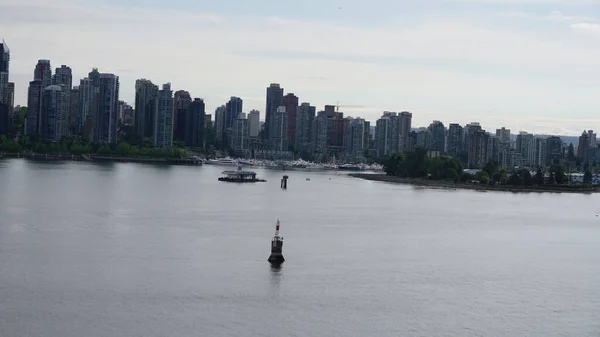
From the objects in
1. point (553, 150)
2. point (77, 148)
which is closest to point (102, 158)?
point (77, 148)

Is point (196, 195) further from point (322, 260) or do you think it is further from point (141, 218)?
point (322, 260)

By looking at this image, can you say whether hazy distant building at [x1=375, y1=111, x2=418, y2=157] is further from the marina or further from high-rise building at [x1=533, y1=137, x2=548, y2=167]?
the marina

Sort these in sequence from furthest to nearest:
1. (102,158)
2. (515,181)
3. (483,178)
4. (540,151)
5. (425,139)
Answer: (425,139) → (540,151) → (102,158) → (483,178) → (515,181)

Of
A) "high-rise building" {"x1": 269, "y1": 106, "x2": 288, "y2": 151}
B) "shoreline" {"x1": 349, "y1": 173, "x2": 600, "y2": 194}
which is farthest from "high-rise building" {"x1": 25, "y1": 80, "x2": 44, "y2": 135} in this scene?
"shoreline" {"x1": 349, "y1": 173, "x2": 600, "y2": 194}

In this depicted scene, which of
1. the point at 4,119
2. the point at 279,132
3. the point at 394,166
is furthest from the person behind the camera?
the point at 279,132

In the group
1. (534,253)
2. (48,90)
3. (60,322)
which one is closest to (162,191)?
(534,253)

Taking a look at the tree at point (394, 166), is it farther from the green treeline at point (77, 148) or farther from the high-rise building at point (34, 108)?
the high-rise building at point (34, 108)

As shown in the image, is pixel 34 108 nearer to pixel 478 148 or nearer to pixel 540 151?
pixel 478 148
